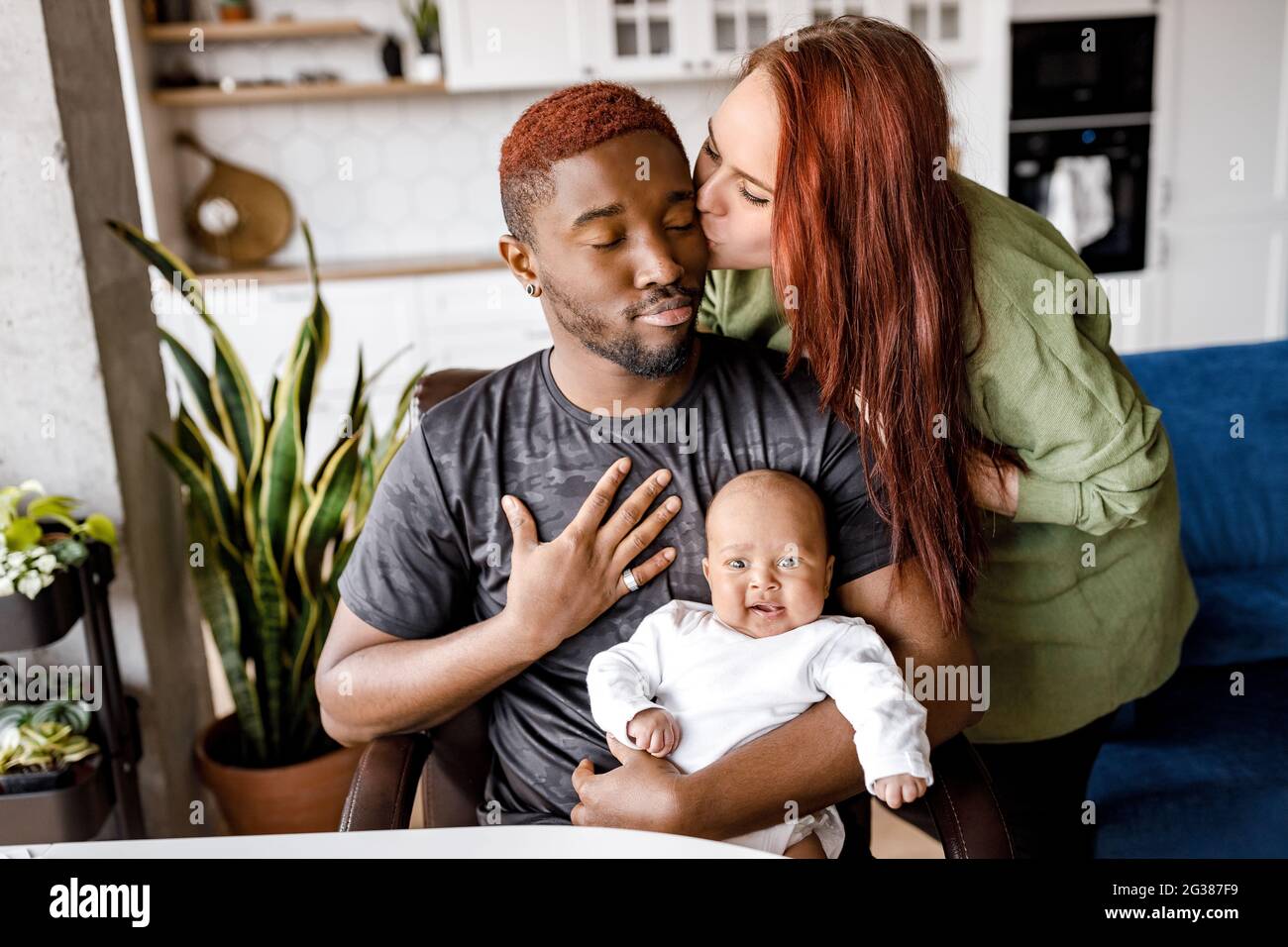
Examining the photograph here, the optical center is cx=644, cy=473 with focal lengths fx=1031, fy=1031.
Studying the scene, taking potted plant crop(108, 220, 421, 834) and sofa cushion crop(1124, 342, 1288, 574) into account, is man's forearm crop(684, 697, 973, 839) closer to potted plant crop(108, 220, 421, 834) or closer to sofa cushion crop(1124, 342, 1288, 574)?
potted plant crop(108, 220, 421, 834)

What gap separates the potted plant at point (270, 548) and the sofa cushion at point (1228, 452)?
1.56 m

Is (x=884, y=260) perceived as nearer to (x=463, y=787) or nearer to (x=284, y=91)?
(x=463, y=787)

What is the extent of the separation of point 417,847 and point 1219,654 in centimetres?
162

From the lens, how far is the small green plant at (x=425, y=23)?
428 centimetres

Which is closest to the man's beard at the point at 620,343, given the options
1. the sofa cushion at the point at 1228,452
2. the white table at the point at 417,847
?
the white table at the point at 417,847

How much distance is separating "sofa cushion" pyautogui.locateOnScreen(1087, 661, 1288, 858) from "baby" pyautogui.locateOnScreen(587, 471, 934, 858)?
2.06 ft

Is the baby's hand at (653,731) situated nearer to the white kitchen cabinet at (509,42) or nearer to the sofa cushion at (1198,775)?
the sofa cushion at (1198,775)

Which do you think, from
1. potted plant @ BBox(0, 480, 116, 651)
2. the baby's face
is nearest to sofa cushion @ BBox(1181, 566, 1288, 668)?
the baby's face

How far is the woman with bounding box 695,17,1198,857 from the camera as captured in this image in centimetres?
125

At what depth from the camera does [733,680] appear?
4.13 feet

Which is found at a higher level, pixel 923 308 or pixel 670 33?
pixel 670 33

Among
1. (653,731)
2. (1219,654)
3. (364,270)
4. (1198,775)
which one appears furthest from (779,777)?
(364,270)
